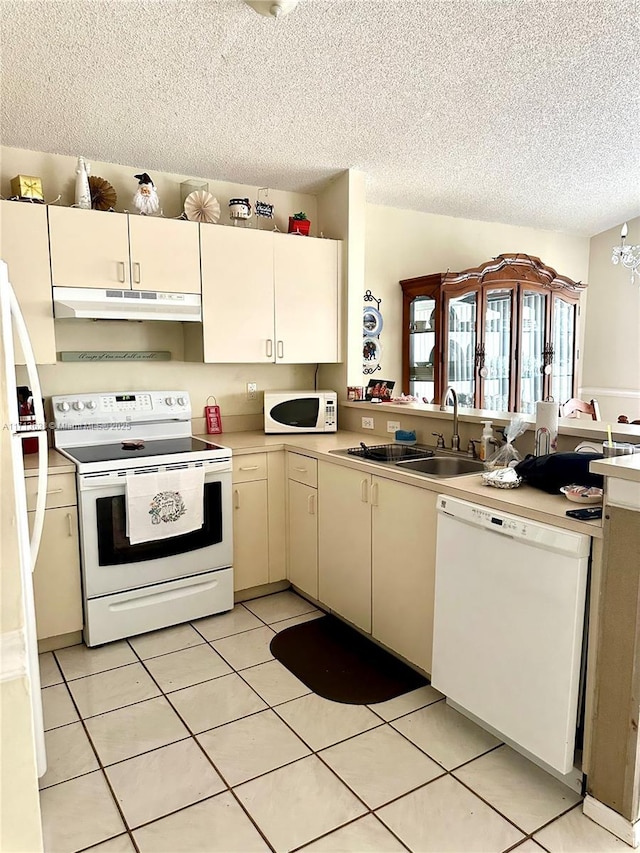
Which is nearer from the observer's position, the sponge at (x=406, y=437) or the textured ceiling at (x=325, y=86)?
the textured ceiling at (x=325, y=86)

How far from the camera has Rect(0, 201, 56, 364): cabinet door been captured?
276cm

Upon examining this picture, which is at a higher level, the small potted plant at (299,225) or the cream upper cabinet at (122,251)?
the small potted plant at (299,225)

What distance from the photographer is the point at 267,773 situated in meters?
1.96

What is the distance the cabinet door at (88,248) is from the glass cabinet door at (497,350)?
9.37ft

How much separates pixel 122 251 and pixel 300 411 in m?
1.39

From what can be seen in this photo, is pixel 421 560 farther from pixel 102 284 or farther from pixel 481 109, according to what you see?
pixel 481 109

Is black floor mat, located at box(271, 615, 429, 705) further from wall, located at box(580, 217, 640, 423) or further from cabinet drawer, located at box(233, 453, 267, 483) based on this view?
wall, located at box(580, 217, 640, 423)

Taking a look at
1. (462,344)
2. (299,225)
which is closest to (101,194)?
(299,225)

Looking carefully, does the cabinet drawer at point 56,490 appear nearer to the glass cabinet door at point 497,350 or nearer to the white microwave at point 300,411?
the white microwave at point 300,411

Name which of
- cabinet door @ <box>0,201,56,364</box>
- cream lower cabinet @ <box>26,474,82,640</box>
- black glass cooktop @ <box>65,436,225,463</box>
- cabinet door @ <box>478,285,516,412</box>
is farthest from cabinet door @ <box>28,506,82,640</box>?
cabinet door @ <box>478,285,516,412</box>

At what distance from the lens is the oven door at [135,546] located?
2.71 metres

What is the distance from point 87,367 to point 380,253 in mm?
2379

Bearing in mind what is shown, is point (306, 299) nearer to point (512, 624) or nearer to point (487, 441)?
point (487, 441)

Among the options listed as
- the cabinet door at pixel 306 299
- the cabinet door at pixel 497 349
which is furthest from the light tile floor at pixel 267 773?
the cabinet door at pixel 497 349
